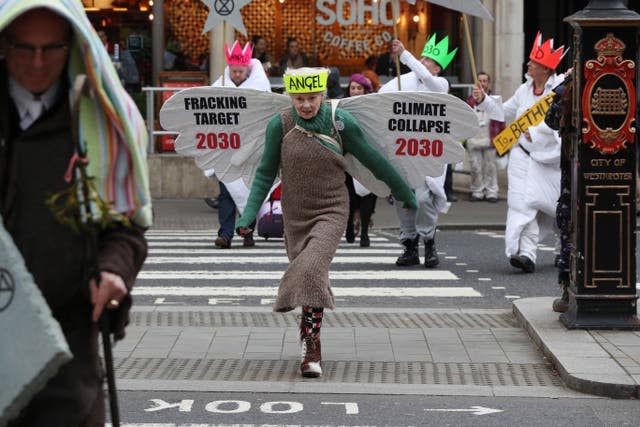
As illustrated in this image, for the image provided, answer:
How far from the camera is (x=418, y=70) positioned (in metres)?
12.4

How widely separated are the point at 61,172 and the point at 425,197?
29.9 feet

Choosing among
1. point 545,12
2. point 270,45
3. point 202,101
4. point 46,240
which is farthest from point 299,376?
point 545,12

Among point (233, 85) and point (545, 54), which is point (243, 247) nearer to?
point (233, 85)

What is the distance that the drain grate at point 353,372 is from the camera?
24.5 feet

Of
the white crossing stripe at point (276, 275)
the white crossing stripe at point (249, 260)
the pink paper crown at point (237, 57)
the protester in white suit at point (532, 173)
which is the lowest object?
the white crossing stripe at point (249, 260)

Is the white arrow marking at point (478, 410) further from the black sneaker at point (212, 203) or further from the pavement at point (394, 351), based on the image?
the black sneaker at point (212, 203)

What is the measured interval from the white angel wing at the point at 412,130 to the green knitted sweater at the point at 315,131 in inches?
6.0

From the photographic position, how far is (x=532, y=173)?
39.3ft

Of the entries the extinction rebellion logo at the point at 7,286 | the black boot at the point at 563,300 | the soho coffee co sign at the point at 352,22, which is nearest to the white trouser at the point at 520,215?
the black boot at the point at 563,300

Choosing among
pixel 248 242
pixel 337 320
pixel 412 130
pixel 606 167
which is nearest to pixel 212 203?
pixel 248 242

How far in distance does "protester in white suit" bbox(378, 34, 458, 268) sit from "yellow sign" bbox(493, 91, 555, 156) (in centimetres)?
81

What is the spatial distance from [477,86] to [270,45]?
11.2m

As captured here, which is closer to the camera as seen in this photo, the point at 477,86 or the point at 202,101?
the point at 202,101

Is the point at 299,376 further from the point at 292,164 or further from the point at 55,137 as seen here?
the point at 55,137
